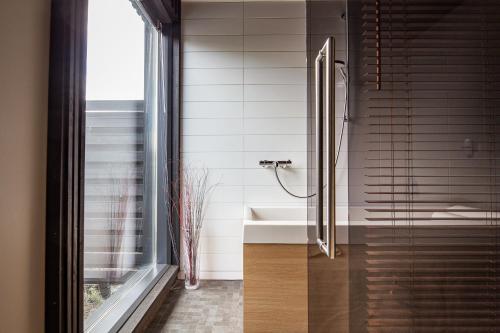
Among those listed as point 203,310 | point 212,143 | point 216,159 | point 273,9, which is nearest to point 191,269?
point 203,310

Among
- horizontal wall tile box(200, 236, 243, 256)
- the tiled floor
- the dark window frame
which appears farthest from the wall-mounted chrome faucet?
the dark window frame

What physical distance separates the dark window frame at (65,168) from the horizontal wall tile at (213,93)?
1780mm

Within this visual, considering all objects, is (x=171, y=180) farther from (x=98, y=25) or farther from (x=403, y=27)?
(x=403, y=27)

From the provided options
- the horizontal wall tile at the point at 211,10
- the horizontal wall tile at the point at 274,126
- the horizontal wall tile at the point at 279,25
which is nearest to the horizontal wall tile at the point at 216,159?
the horizontal wall tile at the point at 274,126

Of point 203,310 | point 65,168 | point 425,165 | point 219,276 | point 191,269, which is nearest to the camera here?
point 425,165

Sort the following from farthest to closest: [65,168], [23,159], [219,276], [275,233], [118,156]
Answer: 1. [219,276]
2. [118,156]
3. [275,233]
4. [65,168]
5. [23,159]

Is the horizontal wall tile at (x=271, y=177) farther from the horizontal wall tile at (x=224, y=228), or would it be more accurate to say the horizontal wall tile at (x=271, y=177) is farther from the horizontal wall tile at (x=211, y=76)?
the horizontal wall tile at (x=211, y=76)

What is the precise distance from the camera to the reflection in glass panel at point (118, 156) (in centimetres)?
164

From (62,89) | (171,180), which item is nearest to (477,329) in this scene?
(62,89)

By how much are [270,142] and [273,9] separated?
1.24 meters

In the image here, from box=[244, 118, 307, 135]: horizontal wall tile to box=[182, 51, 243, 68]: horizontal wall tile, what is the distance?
1.78 feet

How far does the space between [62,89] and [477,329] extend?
132cm

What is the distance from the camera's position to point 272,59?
3047mm

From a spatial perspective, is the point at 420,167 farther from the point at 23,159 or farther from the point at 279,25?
the point at 279,25
